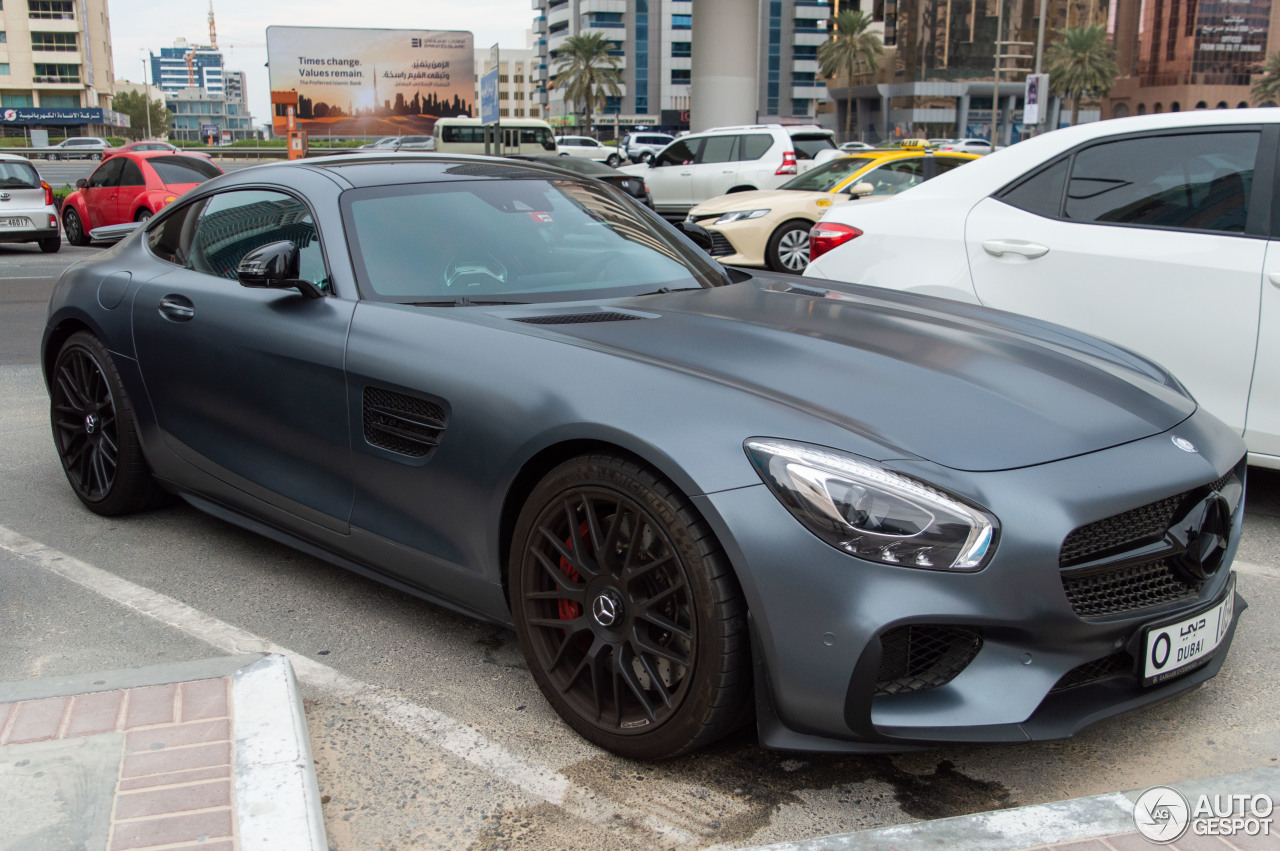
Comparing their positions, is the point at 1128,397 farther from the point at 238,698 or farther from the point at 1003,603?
the point at 238,698

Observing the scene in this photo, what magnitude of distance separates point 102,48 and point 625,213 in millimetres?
138985

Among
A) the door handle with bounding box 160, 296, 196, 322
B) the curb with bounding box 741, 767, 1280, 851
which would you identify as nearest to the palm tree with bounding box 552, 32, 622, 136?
the door handle with bounding box 160, 296, 196, 322

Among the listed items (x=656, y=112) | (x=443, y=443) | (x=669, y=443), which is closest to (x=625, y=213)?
(x=443, y=443)

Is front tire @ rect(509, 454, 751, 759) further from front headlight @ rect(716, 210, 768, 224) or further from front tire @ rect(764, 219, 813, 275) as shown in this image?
front headlight @ rect(716, 210, 768, 224)

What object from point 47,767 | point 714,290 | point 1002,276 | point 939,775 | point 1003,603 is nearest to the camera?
point 1003,603

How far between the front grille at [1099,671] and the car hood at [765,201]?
10.7 metres

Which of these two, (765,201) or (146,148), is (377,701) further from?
(146,148)

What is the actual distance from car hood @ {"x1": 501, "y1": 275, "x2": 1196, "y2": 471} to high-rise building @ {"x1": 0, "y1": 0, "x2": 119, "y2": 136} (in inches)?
4521

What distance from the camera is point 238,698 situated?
2.63 metres

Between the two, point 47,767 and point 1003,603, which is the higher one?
point 1003,603

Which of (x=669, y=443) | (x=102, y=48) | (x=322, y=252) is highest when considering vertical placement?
(x=102, y=48)

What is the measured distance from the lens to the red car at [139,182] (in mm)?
16062

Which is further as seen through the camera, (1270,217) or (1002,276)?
(1002,276)

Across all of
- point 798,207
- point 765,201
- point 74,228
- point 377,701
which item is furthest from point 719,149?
point 377,701
